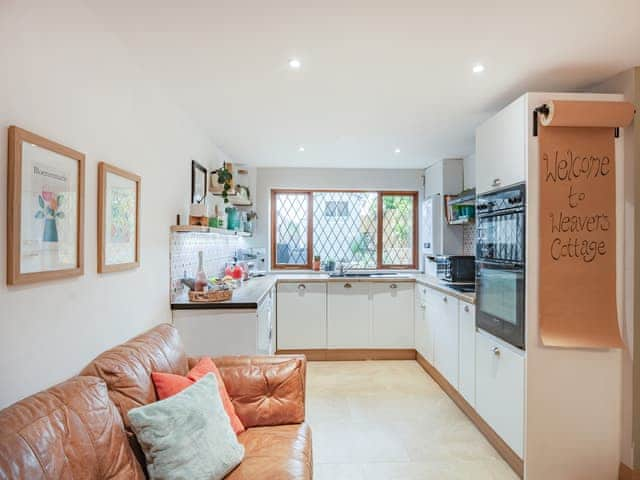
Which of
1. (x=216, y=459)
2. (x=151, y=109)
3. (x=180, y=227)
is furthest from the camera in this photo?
(x=180, y=227)

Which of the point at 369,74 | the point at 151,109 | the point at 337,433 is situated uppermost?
the point at 369,74

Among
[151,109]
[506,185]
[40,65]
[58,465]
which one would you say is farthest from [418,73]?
[58,465]

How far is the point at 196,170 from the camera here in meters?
3.12

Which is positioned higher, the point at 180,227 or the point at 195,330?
the point at 180,227

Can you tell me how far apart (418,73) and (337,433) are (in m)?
2.47

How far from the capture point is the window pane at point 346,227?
497 cm

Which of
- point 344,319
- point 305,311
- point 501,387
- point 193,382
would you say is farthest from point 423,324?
point 193,382

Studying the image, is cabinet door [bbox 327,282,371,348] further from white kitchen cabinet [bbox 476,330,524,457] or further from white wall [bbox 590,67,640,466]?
white wall [bbox 590,67,640,466]

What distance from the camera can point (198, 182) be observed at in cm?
317

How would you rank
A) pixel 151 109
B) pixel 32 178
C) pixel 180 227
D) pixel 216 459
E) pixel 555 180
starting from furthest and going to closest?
1. pixel 180 227
2. pixel 151 109
3. pixel 555 180
4. pixel 216 459
5. pixel 32 178

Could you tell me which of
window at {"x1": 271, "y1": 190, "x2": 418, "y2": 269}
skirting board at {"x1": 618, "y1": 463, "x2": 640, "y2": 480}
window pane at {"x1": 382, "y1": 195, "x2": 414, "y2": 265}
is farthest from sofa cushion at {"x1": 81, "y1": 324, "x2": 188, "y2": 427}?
window pane at {"x1": 382, "y1": 195, "x2": 414, "y2": 265}

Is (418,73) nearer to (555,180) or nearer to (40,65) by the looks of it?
(555,180)

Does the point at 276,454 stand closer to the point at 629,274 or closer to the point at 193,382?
the point at 193,382

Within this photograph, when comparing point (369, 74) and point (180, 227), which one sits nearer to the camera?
point (369, 74)
